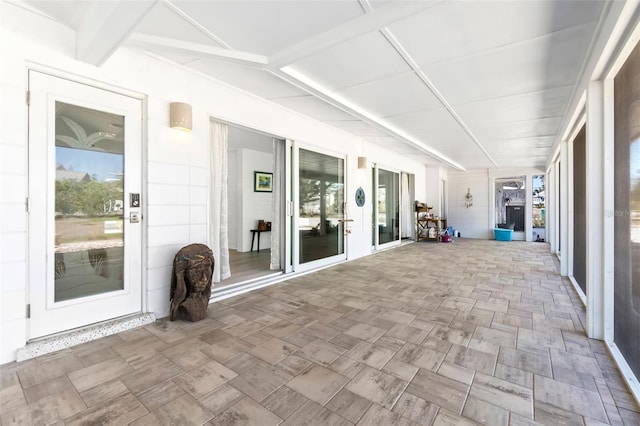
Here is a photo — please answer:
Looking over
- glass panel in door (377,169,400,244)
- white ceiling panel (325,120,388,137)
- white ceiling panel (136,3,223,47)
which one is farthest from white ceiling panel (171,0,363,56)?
glass panel in door (377,169,400,244)

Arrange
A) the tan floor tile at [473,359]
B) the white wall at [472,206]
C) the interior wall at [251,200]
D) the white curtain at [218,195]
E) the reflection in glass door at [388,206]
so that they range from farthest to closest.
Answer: the white wall at [472,206]
the reflection in glass door at [388,206]
the interior wall at [251,200]
the white curtain at [218,195]
the tan floor tile at [473,359]

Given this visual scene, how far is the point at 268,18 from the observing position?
2.22 meters

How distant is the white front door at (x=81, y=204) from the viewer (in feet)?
7.48

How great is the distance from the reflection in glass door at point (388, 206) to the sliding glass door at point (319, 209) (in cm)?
161

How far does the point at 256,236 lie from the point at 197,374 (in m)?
5.25

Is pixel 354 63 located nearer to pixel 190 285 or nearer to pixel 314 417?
pixel 190 285

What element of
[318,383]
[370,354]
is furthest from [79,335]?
[370,354]

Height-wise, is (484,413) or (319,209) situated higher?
(319,209)

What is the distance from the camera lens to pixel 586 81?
2.57 meters

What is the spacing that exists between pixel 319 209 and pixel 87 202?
10.9ft

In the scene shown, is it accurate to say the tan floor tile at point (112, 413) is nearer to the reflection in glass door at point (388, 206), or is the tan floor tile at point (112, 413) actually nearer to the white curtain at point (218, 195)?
the white curtain at point (218, 195)

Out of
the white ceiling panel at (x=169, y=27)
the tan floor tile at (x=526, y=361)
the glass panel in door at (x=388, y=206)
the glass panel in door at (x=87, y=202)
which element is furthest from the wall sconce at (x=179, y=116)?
the glass panel in door at (x=388, y=206)

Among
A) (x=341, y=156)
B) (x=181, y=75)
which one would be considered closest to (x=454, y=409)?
(x=181, y=75)

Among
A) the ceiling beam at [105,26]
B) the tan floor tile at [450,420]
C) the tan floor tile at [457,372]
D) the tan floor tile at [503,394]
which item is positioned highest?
the ceiling beam at [105,26]
